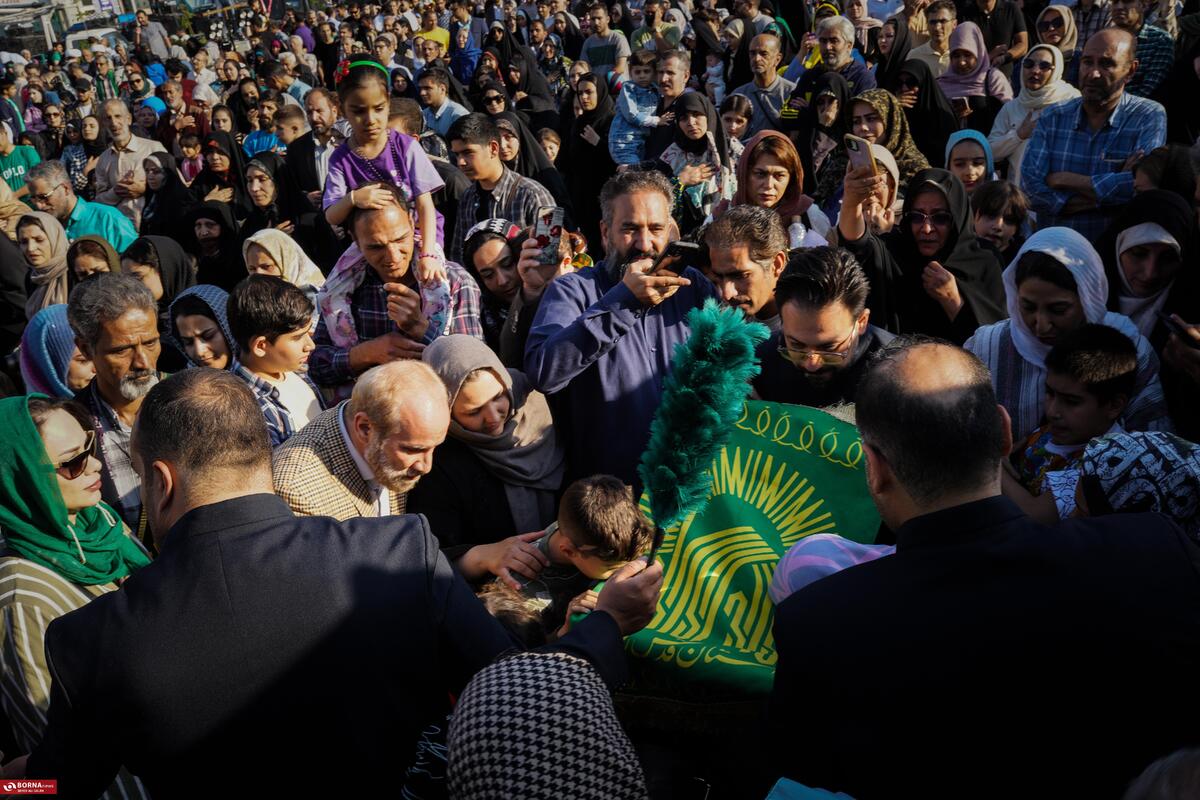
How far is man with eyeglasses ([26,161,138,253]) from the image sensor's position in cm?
713

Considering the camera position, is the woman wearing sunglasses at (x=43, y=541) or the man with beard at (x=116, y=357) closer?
the woman wearing sunglasses at (x=43, y=541)

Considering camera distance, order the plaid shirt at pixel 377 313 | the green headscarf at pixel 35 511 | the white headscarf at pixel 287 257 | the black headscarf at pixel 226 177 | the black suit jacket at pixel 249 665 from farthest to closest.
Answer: the black headscarf at pixel 226 177 → the white headscarf at pixel 287 257 → the plaid shirt at pixel 377 313 → the green headscarf at pixel 35 511 → the black suit jacket at pixel 249 665

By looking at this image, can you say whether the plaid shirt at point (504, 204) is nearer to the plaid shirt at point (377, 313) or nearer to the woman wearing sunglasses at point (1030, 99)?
the plaid shirt at point (377, 313)

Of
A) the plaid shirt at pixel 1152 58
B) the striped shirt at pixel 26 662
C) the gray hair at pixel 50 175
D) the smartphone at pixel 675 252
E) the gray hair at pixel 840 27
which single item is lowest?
the striped shirt at pixel 26 662

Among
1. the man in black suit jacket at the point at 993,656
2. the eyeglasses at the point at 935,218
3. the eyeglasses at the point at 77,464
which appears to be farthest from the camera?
the eyeglasses at the point at 935,218

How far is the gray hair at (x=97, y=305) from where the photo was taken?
3539 mm

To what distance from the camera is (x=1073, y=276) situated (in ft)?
10.6

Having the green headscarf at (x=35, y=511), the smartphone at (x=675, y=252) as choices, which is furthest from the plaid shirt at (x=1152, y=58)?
the green headscarf at (x=35, y=511)

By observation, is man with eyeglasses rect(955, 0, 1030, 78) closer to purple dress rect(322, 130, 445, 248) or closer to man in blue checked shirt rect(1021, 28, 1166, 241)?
man in blue checked shirt rect(1021, 28, 1166, 241)

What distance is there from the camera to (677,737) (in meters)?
2.48

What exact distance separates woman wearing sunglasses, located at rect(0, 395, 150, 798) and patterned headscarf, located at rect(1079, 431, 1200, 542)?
252cm

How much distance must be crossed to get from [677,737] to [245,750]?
1.15 metres

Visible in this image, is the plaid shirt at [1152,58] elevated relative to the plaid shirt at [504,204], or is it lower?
elevated

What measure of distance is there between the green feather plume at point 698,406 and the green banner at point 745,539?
24 cm
